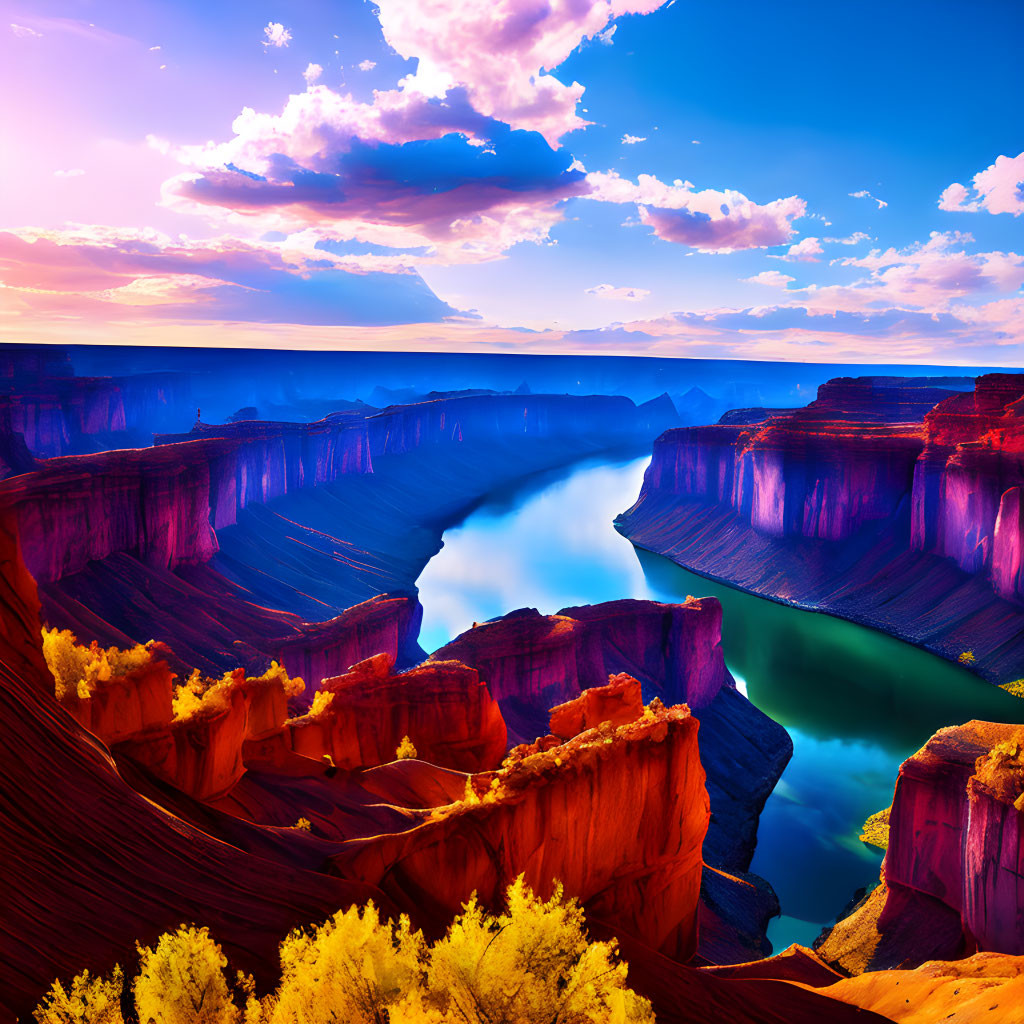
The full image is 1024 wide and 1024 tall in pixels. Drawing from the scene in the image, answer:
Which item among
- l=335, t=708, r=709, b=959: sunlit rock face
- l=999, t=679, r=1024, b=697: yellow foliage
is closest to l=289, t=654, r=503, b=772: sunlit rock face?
l=335, t=708, r=709, b=959: sunlit rock face

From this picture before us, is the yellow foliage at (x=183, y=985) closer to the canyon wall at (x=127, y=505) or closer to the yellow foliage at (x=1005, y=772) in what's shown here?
the yellow foliage at (x=1005, y=772)

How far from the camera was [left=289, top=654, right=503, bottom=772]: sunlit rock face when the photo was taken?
1933cm

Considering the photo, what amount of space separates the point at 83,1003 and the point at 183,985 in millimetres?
961

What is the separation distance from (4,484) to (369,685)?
835 inches

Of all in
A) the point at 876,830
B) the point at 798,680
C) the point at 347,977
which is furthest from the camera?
the point at 798,680

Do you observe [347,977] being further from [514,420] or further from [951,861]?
[514,420]

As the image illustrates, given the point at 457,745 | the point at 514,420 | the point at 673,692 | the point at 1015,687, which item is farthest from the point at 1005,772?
the point at 514,420

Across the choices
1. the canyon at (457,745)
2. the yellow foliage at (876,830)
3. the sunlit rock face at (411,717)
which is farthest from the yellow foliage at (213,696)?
the yellow foliage at (876,830)

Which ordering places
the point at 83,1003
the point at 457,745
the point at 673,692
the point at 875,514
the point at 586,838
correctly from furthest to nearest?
the point at 875,514 → the point at 673,692 → the point at 457,745 → the point at 586,838 → the point at 83,1003

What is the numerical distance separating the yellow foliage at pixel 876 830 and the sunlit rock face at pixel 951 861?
577 cm

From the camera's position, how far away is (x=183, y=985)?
7.01 m

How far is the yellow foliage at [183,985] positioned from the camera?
6816mm

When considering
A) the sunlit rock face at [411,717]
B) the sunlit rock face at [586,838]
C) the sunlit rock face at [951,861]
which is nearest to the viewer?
the sunlit rock face at [586,838]

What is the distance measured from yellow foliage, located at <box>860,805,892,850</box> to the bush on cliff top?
21270 millimetres
